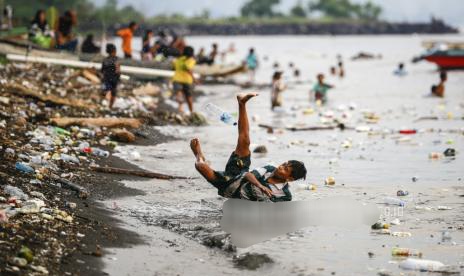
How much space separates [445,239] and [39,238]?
3389mm

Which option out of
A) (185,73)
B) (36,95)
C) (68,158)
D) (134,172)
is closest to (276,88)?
(185,73)

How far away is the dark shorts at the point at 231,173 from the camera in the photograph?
795 cm

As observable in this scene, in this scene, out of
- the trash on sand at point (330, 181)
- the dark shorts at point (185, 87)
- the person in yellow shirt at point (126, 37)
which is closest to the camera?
the trash on sand at point (330, 181)

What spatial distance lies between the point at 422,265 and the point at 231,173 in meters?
2.29

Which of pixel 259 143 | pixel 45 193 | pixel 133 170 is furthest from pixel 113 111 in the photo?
pixel 45 193

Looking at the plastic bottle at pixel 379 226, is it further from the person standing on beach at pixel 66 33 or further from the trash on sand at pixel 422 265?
the person standing on beach at pixel 66 33

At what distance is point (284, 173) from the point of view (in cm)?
777

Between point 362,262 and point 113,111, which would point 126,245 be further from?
point 113,111

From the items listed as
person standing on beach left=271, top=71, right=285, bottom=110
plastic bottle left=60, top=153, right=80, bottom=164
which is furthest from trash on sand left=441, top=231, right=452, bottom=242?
person standing on beach left=271, top=71, right=285, bottom=110

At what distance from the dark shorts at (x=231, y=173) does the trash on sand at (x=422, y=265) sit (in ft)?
6.73

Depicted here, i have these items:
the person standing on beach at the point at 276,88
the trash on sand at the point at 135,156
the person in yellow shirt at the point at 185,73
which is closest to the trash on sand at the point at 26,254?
the trash on sand at the point at 135,156

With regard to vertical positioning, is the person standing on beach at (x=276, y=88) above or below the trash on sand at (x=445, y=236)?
above

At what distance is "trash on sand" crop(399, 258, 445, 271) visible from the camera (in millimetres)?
6352

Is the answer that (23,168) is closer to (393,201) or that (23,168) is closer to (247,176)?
(247,176)
